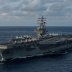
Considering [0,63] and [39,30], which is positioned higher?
[39,30]

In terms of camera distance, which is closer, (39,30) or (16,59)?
(16,59)

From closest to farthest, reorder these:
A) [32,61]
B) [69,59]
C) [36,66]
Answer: [36,66] < [32,61] < [69,59]

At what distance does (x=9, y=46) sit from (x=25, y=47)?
490 cm

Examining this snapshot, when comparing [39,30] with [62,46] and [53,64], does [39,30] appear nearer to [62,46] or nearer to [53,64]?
[62,46]

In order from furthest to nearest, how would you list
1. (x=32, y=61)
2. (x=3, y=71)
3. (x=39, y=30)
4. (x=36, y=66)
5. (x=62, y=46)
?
(x=39, y=30) < (x=62, y=46) < (x=32, y=61) < (x=36, y=66) < (x=3, y=71)

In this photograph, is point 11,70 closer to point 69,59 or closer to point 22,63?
point 22,63

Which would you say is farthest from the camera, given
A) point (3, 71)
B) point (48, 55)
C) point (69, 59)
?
point (48, 55)

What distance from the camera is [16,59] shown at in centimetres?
7525

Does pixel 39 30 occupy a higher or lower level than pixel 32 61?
higher

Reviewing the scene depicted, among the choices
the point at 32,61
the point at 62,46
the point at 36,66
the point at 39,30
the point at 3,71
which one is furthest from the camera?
the point at 39,30

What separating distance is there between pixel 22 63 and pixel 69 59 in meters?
14.2

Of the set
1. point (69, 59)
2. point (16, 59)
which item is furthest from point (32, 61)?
point (69, 59)

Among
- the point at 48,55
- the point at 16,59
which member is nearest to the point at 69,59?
the point at 48,55

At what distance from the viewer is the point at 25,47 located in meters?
78.2
